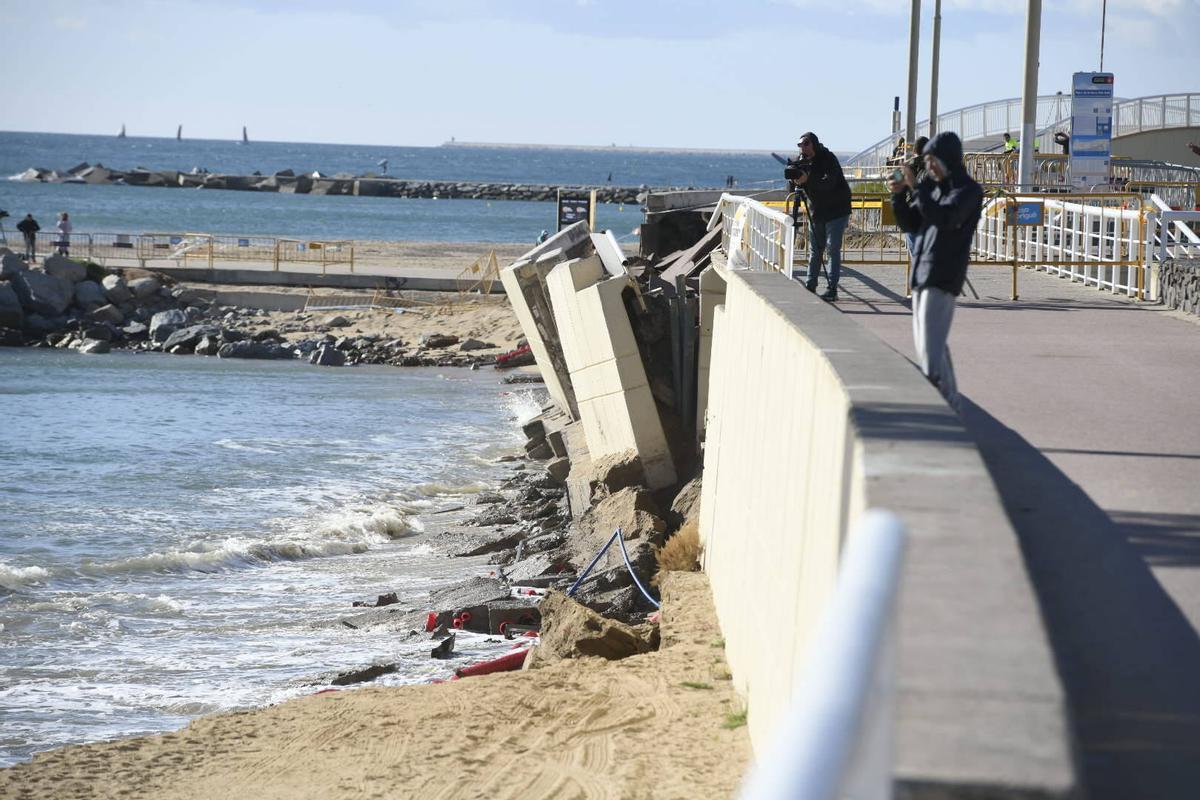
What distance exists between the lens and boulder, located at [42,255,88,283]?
4366cm

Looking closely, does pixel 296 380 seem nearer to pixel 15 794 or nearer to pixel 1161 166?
pixel 1161 166

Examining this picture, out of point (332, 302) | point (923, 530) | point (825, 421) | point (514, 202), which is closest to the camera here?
point (923, 530)

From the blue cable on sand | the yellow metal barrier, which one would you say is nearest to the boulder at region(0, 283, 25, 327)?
the yellow metal barrier

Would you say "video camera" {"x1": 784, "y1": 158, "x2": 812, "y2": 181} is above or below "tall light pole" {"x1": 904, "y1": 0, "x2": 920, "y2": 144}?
below

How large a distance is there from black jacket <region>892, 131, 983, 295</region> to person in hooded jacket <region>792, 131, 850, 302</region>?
542 cm

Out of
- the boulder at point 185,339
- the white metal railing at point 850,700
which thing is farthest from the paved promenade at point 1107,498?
the boulder at point 185,339

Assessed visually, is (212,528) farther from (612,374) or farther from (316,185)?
(316,185)

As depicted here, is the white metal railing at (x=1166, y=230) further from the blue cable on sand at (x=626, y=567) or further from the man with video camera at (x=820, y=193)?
the blue cable on sand at (x=626, y=567)

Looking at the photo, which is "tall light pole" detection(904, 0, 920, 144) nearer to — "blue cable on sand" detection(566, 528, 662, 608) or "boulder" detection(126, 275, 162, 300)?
"blue cable on sand" detection(566, 528, 662, 608)

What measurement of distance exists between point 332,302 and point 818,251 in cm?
3239

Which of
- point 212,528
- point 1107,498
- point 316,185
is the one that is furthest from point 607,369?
point 316,185

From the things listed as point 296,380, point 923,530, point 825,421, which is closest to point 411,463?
point 296,380

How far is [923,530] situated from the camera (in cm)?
377

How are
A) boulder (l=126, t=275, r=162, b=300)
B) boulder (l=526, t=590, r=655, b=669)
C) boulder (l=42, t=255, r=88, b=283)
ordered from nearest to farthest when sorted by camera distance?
boulder (l=526, t=590, r=655, b=669) < boulder (l=126, t=275, r=162, b=300) < boulder (l=42, t=255, r=88, b=283)
